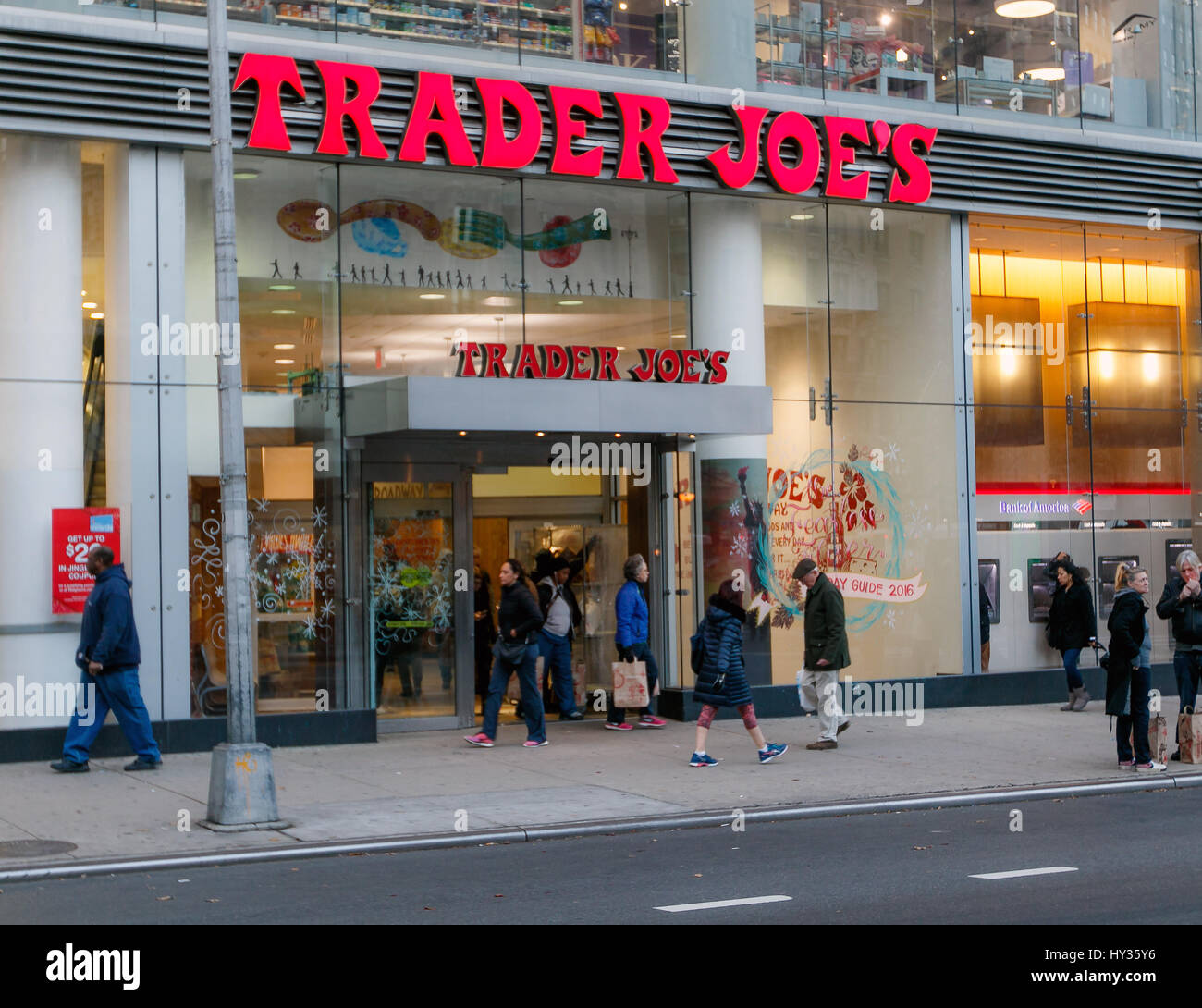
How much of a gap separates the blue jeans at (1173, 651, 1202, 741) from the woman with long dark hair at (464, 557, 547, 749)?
237 inches

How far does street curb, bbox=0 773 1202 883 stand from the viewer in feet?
32.7

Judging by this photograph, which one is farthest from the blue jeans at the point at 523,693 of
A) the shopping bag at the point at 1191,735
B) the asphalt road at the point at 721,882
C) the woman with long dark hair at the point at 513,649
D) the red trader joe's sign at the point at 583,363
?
the shopping bag at the point at 1191,735

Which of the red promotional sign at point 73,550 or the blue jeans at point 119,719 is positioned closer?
the blue jeans at point 119,719

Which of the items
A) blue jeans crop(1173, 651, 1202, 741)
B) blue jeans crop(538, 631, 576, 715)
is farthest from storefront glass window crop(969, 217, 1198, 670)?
blue jeans crop(538, 631, 576, 715)

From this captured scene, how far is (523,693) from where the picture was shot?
1554 centimetres

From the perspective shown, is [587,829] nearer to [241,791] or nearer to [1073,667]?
[241,791]

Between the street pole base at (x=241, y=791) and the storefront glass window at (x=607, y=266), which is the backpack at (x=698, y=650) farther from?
the street pole base at (x=241, y=791)

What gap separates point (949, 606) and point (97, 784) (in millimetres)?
10596

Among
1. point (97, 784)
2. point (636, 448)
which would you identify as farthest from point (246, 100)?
point (97, 784)

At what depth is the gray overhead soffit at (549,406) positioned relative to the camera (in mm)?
15297

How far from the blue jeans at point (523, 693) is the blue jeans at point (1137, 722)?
17.8 feet

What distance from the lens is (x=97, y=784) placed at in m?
13.1

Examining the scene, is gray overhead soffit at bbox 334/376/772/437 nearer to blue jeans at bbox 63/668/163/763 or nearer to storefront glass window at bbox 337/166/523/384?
A: storefront glass window at bbox 337/166/523/384
